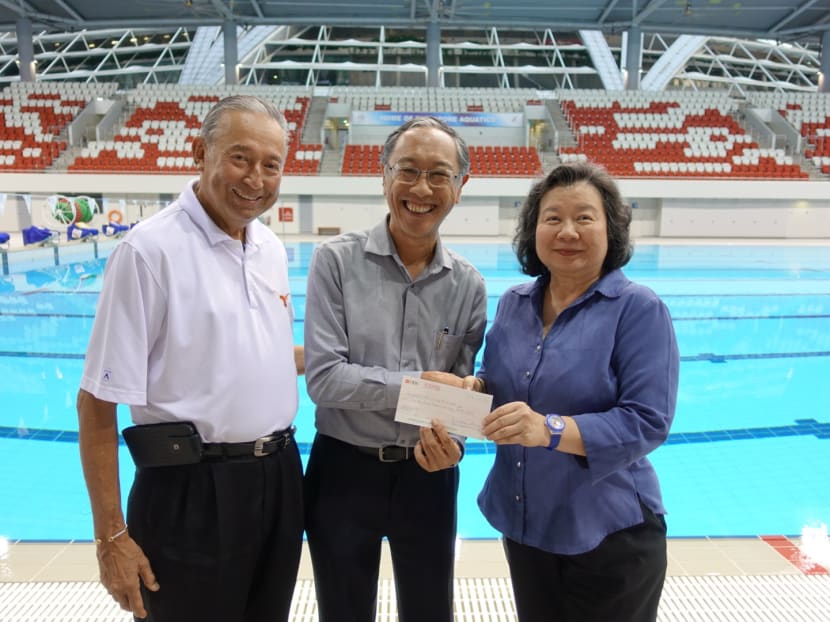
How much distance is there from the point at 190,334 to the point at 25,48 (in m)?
23.6

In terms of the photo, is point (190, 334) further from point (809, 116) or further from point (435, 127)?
point (809, 116)

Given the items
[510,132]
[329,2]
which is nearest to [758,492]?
[510,132]

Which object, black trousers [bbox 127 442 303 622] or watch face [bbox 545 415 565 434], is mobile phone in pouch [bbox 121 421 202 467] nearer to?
black trousers [bbox 127 442 303 622]

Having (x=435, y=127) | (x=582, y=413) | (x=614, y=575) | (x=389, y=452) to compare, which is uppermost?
(x=435, y=127)

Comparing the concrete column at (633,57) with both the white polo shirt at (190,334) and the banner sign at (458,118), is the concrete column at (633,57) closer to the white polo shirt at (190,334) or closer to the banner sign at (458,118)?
the banner sign at (458,118)

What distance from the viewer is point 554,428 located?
1.12 metres

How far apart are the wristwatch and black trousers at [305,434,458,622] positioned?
0.42 metres

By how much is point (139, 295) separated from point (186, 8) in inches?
844

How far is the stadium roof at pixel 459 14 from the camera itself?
1812cm

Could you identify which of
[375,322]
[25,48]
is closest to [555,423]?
[375,322]

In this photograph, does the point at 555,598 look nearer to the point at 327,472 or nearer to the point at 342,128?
the point at 327,472

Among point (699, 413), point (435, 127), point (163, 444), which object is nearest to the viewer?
point (163, 444)

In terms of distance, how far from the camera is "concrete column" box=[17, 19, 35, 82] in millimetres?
18438

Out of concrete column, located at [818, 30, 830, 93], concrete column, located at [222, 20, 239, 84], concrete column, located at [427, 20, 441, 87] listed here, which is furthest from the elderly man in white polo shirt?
concrete column, located at [818, 30, 830, 93]
